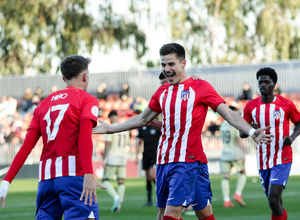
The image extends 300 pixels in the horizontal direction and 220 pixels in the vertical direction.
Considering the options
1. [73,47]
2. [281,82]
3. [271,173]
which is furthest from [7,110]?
[73,47]

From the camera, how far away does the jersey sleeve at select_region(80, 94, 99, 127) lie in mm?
4234

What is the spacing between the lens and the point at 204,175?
5336 mm

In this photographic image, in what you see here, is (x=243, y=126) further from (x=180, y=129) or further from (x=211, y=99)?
(x=180, y=129)

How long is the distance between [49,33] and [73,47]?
8.62ft

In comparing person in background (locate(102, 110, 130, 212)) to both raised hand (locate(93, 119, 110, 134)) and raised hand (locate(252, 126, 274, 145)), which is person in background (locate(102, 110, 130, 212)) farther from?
raised hand (locate(252, 126, 274, 145))

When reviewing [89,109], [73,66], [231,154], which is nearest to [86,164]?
[89,109]

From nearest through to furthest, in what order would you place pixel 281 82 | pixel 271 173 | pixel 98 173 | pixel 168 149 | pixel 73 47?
1. pixel 168 149
2. pixel 271 173
3. pixel 98 173
4. pixel 281 82
5. pixel 73 47

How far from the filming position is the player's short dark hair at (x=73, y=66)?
14.6 ft

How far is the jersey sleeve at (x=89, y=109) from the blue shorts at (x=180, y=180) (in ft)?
3.90

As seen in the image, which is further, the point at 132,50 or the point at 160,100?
the point at 132,50

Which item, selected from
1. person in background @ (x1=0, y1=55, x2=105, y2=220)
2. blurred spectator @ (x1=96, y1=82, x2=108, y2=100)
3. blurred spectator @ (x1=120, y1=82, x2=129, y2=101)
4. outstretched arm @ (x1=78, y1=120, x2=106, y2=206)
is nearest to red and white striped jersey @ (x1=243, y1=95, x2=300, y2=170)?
person in background @ (x1=0, y1=55, x2=105, y2=220)

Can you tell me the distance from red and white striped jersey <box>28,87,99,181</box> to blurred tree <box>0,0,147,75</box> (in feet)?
106

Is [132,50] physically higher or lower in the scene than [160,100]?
higher

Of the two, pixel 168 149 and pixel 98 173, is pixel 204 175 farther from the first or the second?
pixel 98 173
